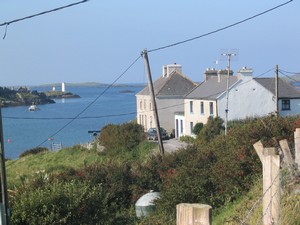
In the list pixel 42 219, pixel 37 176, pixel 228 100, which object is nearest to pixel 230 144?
pixel 42 219

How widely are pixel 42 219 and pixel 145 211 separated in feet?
16.5

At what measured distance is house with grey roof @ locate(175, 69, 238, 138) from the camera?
54.6 metres

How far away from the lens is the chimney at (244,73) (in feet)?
174

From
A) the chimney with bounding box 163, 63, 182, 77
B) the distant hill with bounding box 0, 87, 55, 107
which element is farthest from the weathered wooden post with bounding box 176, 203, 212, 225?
the distant hill with bounding box 0, 87, 55, 107

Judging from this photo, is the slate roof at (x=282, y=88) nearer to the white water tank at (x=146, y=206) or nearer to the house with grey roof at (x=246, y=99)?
the house with grey roof at (x=246, y=99)

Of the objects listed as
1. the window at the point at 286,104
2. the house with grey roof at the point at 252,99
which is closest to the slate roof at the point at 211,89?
the house with grey roof at the point at 252,99

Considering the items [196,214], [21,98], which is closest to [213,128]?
[196,214]

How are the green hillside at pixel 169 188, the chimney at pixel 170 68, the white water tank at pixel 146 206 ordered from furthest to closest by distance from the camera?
1. the chimney at pixel 170 68
2. the white water tank at pixel 146 206
3. the green hillside at pixel 169 188

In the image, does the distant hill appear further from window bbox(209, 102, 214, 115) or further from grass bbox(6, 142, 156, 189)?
window bbox(209, 102, 214, 115)

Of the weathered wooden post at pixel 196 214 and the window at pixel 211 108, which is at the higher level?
the window at pixel 211 108

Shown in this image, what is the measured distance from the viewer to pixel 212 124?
49.6 metres

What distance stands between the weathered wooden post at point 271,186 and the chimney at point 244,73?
152ft

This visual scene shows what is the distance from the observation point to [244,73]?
53.3 meters

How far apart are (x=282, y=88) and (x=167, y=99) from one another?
14.3 meters
